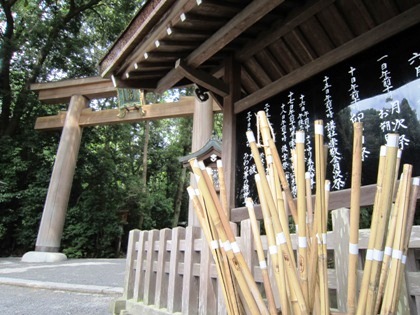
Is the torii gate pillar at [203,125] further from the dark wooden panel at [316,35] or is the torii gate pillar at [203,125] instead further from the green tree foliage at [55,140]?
the green tree foliage at [55,140]

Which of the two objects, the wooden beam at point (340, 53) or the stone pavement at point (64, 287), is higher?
the wooden beam at point (340, 53)

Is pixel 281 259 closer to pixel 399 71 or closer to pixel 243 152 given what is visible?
Result: pixel 399 71

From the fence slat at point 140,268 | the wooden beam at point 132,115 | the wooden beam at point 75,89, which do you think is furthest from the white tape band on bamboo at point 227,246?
the wooden beam at point 75,89

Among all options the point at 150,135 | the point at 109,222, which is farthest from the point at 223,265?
the point at 150,135

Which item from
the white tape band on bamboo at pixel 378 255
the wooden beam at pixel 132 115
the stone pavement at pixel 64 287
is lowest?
the stone pavement at pixel 64 287

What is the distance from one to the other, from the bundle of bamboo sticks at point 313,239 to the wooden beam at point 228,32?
1.76m

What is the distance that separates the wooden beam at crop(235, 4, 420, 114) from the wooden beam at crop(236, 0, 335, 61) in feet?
1.33

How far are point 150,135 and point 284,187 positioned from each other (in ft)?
57.8

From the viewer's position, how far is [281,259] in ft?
3.20

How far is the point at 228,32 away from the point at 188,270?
6.73 ft

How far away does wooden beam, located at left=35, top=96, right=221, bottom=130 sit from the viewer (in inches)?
361

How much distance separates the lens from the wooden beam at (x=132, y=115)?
9.17 meters

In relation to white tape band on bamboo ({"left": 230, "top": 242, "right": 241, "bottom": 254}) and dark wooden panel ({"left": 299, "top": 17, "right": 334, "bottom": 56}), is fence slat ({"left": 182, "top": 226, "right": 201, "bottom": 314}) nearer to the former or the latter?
white tape band on bamboo ({"left": 230, "top": 242, "right": 241, "bottom": 254})

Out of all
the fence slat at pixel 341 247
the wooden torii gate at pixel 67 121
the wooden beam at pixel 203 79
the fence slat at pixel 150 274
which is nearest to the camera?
the fence slat at pixel 341 247
